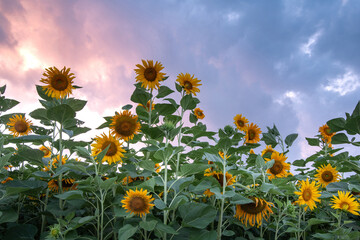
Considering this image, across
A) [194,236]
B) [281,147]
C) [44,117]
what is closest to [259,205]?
[194,236]

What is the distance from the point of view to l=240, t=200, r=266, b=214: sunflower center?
70.4 inches

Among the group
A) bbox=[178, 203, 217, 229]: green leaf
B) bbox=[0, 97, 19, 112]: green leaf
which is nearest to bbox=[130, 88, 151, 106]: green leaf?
bbox=[178, 203, 217, 229]: green leaf

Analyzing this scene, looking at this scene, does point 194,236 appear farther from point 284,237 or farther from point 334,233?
point 284,237

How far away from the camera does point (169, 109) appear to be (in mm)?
2146

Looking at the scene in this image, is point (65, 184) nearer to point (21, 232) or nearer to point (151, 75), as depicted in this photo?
point (21, 232)

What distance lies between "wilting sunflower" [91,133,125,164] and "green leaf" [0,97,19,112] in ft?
4.62

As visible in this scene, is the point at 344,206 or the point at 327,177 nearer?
the point at 344,206

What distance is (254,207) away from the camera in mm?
1798

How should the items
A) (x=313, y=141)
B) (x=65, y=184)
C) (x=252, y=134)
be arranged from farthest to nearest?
(x=313, y=141) → (x=252, y=134) → (x=65, y=184)

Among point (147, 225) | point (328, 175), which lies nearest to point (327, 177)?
point (328, 175)

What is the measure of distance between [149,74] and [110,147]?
0.64 meters

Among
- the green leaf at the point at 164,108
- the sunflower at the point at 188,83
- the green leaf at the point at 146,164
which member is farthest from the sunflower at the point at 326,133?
the green leaf at the point at 146,164

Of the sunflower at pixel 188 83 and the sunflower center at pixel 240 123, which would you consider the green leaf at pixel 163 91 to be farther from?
the sunflower center at pixel 240 123

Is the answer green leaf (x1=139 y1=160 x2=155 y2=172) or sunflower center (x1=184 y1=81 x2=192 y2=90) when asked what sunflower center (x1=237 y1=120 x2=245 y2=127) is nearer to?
sunflower center (x1=184 y1=81 x2=192 y2=90)
